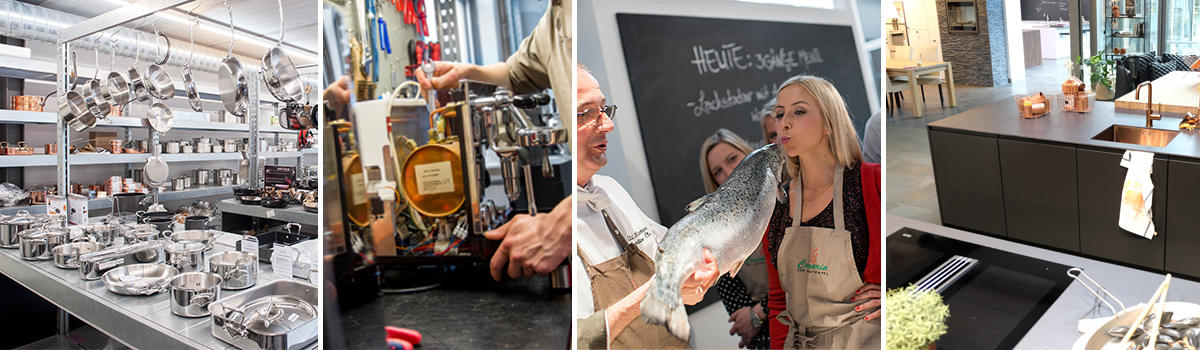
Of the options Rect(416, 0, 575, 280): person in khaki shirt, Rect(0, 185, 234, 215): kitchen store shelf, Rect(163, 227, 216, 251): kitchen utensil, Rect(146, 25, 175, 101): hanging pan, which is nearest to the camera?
Rect(416, 0, 575, 280): person in khaki shirt

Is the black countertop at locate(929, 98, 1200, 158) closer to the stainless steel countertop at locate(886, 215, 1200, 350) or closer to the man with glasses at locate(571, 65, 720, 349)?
the stainless steel countertop at locate(886, 215, 1200, 350)

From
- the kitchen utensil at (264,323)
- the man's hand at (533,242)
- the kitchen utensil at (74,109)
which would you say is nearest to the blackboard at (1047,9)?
the man's hand at (533,242)

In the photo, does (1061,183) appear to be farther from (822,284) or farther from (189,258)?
(189,258)

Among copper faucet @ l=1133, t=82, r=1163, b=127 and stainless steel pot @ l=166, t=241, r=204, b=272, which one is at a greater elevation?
copper faucet @ l=1133, t=82, r=1163, b=127

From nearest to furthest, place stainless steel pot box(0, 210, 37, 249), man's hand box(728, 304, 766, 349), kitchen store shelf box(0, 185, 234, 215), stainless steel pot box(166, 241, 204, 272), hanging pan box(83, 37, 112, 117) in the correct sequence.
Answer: man's hand box(728, 304, 766, 349) < stainless steel pot box(166, 241, 204, 272) < stainless steel pot box(0, 210, 37, 249) < hanging pan box(83, 37, 112, 117) < kitchen store shelf box(0, 185, 234, 215)

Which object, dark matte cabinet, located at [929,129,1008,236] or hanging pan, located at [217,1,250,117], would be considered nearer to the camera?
dark matte cabinet, located at [929,129,1008,236]

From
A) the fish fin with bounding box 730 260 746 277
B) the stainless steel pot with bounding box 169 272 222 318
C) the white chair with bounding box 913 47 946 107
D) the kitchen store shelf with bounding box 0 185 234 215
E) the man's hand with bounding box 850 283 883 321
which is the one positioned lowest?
the man's hand with bounding box 850 283 883 321

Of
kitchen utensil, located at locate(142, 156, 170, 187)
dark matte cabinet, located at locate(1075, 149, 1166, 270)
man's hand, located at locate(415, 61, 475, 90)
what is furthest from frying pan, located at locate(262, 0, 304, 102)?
dark matte cabinet, located at locate(1075, 149, 1166, 270)

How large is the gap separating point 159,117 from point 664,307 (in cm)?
360

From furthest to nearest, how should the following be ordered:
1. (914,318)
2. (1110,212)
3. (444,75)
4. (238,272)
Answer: (238,272) → (1110,212) → (914,318) → (444,75)

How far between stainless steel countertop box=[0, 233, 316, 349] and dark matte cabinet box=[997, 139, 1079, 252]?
256 centimetres

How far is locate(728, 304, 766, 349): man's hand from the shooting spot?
1.74 m

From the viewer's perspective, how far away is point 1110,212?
1.96 meters

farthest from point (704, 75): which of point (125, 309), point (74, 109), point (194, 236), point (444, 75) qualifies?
point (74, 109)
